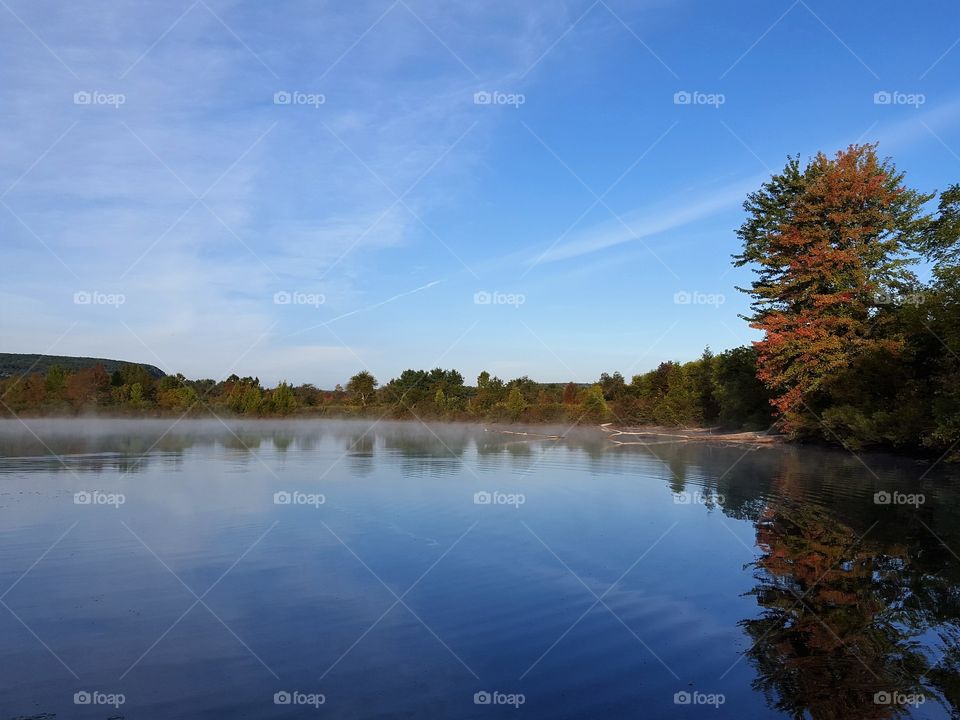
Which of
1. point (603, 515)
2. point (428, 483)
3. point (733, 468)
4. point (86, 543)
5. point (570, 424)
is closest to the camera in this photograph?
point (86, 543)

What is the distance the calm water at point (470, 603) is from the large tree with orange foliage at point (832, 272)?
20.3 meters

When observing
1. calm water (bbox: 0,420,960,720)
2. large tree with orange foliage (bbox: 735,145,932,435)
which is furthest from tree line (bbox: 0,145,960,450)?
calm water (bbox: 0,420,960,720)

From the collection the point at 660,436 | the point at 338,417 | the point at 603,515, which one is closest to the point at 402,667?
the point at 603,515

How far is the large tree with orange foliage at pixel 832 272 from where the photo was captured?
3831 cm

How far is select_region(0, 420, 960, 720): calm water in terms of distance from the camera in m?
6.35

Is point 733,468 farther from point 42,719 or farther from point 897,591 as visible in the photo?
point 42,719

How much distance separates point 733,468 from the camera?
28.8 m

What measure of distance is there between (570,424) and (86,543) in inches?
2593

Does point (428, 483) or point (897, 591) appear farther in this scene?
point (428, 483)

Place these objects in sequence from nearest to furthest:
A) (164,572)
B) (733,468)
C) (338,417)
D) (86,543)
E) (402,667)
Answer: (402,667), (164,572), (86,543), (733,468), (338,417)

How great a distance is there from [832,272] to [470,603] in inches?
1459

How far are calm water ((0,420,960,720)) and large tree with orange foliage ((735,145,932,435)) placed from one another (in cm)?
2026

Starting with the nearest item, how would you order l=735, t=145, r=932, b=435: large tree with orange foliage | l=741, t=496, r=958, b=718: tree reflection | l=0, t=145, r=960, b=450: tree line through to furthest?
1. l=741, t=496, r=958, b=718: tree reflection
2. l=0, t=145, r=960, b=450: tree line
3. l=735, t=145, r=932, b=435: large tree with orange foliage

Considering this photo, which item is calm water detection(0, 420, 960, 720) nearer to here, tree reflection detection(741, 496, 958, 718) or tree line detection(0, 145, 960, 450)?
tree reflection detection(741, 496, 958, 718)
